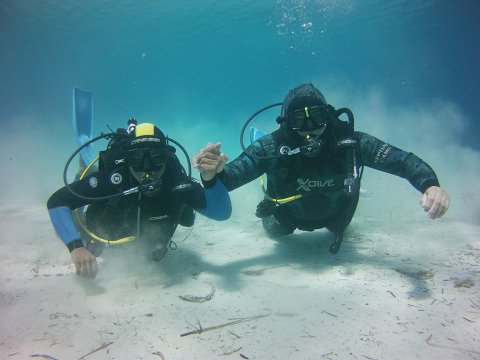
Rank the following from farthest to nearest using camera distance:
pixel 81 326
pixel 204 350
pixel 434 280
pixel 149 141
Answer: pixel 149 141
pixel 434 280
pixel 81 326
pixel 204 350

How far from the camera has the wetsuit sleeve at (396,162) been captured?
322 cm

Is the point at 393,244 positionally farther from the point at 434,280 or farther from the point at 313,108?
the point at 313,108

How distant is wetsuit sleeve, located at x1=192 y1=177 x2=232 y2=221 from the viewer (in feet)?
11.8

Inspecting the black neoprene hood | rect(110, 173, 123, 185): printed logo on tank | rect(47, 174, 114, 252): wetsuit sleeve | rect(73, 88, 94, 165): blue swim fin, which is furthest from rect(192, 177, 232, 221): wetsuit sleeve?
rect(73, 88, 94, 165): blue swim fin

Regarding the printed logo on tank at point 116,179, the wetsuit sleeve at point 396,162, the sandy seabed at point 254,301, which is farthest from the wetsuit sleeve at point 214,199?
the wetsuit sleeve at point 396,162

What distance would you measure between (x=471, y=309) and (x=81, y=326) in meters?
3.48

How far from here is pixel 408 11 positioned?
30.2 meters

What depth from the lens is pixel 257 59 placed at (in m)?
63.4

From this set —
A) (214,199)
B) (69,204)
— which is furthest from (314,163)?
(69,204)

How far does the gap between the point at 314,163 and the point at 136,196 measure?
2413 millimetres

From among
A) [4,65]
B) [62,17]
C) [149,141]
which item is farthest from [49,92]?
[149,141]

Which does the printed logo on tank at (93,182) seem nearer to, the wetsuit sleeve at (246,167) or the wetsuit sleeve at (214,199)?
the wetsuit sleeve at (214,199)

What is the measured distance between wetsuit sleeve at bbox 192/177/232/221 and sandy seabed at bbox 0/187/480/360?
0.79 m

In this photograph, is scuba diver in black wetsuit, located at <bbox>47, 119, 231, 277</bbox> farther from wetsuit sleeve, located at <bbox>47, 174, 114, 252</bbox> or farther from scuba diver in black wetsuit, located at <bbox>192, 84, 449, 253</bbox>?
scuba diver in black wetsuit, located at <bbox>192, 84, 449, 253</bbox>
